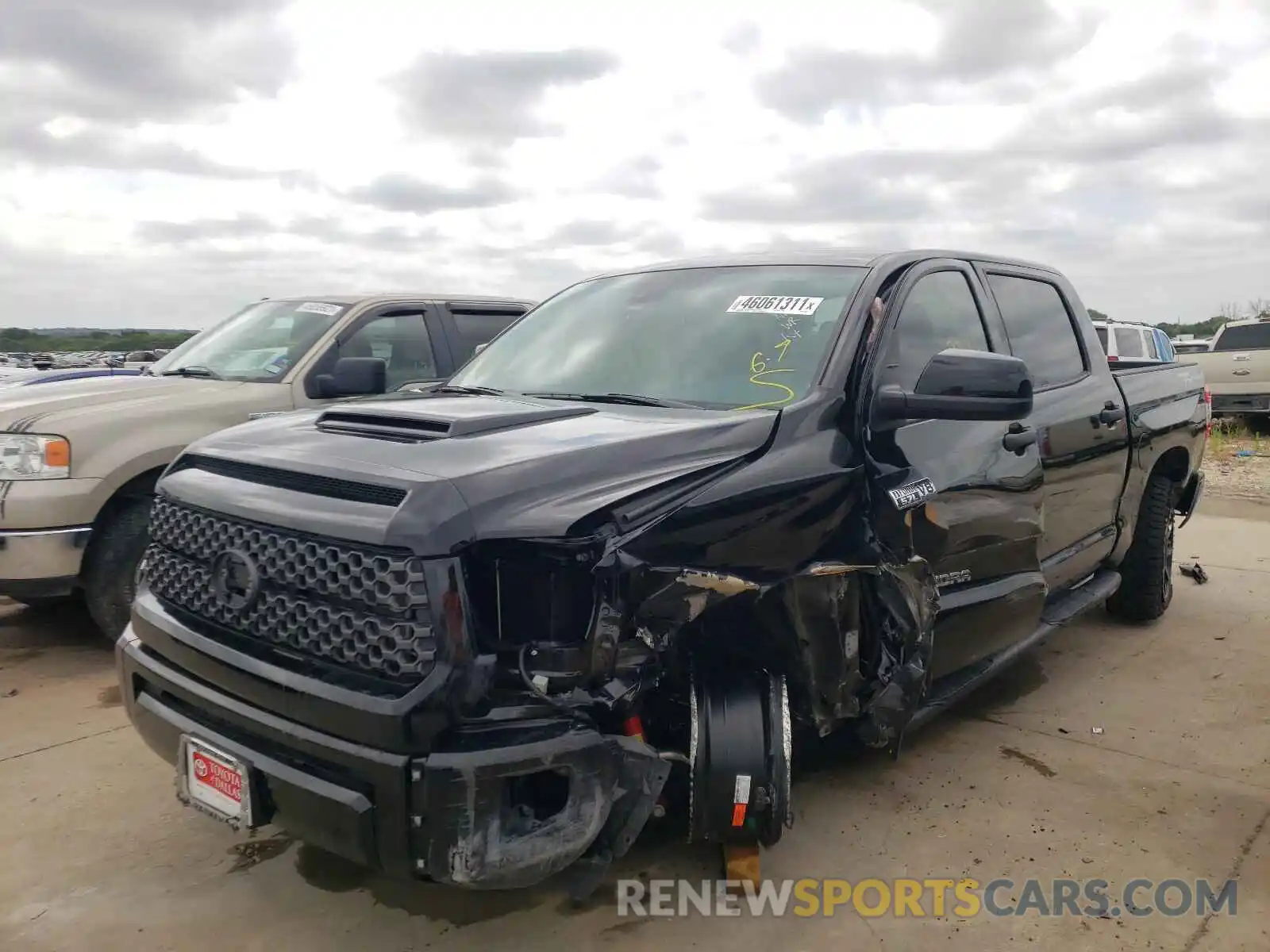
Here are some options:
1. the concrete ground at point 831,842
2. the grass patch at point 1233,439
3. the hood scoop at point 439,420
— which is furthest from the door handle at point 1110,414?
the grass patch at point 1233,439

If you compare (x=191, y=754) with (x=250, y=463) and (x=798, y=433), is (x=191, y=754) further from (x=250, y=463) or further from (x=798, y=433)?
(x=798, y=433)

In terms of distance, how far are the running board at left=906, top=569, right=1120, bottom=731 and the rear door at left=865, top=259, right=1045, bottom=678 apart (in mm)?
69

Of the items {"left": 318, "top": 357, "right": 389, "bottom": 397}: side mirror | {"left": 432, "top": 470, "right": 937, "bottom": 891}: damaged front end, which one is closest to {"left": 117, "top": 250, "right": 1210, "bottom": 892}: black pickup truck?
{"left": 432, "top": 470, "right": 937, "bottom": 891}: damaged front end

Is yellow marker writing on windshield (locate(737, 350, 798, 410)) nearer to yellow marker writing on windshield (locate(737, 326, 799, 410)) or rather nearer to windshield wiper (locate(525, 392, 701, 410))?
yellow marker writing on windshield (locate(737, 326, 799, 410))

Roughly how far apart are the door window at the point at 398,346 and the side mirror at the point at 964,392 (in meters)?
3.57

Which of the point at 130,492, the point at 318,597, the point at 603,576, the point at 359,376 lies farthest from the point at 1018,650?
the point at 130,492

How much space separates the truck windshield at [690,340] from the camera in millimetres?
3154

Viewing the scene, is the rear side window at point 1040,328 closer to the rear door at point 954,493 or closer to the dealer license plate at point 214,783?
the rear door at point 954,493

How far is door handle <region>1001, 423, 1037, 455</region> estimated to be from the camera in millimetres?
3621

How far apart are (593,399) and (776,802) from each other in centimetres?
135

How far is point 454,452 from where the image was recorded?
2383 mm

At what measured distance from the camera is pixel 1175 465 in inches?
216

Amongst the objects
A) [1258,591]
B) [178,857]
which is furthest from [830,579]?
[1258,591]

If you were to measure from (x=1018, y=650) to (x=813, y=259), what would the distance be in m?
1.72
